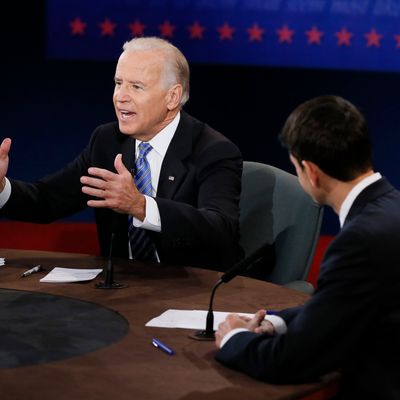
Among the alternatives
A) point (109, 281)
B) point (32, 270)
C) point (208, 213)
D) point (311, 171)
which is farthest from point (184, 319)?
point (208, 213)

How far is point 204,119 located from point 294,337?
3197mm

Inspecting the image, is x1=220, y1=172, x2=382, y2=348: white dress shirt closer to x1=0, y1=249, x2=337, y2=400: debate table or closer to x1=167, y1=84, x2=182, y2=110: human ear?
x1=0, y1=249, x2=337, y2=400: debate table

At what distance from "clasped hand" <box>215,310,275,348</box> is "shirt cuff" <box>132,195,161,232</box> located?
74 cm

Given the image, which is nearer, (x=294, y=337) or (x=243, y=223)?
(x=294, y=337)

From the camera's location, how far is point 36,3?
440cm

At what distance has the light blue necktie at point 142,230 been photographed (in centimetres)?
293

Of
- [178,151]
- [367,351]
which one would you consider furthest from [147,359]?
[178,151]

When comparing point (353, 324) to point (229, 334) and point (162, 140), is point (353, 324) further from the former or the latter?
point (162, 140)

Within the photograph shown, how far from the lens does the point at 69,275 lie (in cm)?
246

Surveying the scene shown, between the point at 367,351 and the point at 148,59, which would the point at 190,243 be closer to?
the point at 148,59

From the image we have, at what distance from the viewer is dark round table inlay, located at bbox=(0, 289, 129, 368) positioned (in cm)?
176

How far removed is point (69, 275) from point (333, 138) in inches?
41.3

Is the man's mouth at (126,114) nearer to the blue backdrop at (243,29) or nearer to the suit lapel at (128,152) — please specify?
the suit lapel at (128,152)

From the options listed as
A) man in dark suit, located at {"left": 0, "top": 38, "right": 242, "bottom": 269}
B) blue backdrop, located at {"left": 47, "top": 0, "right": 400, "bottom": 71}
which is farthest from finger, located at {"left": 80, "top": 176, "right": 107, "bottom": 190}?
blue backdrop, located at {"left": 47, "top": 0, "right": 400, "bottom": 71}
